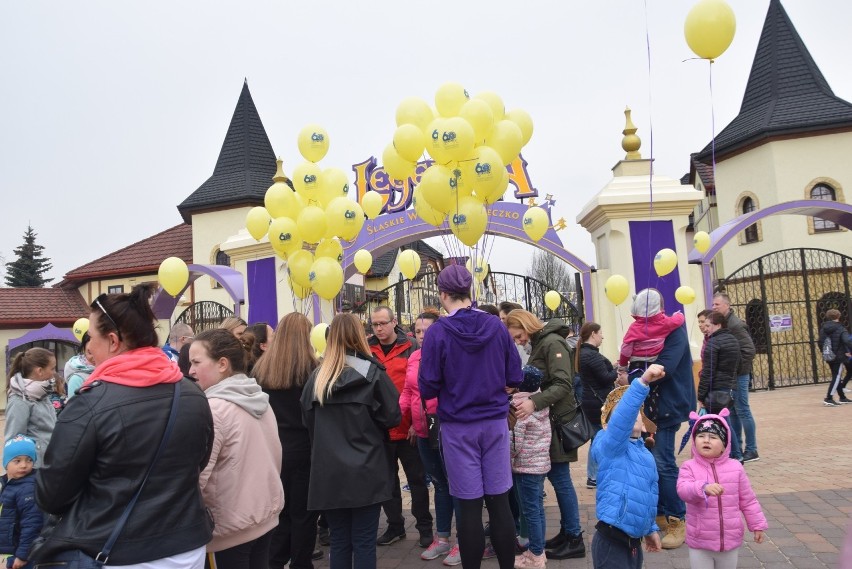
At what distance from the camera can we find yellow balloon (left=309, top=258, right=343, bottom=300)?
8.27 m

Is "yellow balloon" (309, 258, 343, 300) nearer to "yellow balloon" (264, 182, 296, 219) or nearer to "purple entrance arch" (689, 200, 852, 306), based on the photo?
"yellow balloon" (264, 182, 296, 219)

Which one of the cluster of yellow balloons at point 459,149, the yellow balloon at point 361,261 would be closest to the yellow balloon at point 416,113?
the cluster of yellow balloons at point 459,149

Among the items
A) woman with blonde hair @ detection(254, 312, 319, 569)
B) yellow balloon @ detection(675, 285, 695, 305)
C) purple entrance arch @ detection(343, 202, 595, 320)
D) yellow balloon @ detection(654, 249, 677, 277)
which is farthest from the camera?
purple entrance arch @ detection(343, 202, 595, 320)

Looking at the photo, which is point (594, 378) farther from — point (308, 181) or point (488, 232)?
point (488, 232)

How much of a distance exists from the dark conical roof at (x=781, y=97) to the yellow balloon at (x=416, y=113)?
16565 mm

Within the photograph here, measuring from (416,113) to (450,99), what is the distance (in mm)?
383

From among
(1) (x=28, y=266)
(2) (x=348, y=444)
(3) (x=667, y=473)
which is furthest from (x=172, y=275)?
(1) (x=28, y=266)

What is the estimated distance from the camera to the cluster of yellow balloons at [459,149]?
607 cm

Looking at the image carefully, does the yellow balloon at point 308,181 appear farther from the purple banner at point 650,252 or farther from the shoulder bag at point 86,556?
the shoulder bag at point 86,556

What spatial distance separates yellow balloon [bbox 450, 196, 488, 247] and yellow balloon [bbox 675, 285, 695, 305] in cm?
585

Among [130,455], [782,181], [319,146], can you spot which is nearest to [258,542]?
[130,455]

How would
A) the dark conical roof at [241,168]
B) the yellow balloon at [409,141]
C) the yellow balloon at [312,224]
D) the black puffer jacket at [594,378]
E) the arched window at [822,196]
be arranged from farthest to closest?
the dark conical roof at [241,168], the arched window at [822,196], the yellow balloon at [312,224], the yellow balloon at [409,141], the black puffer jacket at [594,378]

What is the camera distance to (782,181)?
765 inches

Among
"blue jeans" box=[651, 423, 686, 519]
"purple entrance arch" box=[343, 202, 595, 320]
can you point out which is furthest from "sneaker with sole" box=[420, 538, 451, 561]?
"purple entrance arch" box=[343, 202, 595, 320]
